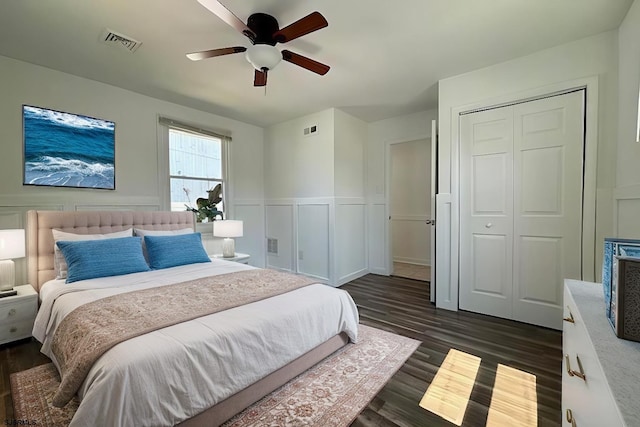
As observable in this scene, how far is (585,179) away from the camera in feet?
7.82

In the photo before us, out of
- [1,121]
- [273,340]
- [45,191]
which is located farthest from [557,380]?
[1,121]

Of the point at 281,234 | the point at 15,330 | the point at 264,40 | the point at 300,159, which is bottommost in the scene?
the point at 15,330

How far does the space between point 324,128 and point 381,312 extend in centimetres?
272

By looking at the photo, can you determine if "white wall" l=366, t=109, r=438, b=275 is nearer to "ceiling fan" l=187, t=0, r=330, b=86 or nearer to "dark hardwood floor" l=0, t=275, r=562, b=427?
"dark hardwood floor" l=0, t=275, r=562, b=427

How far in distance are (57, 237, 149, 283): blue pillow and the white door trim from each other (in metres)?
3.23

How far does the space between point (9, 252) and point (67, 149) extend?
1.20m

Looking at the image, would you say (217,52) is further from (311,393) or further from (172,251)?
(311,393)

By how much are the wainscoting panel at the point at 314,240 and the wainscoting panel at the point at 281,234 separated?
206mm

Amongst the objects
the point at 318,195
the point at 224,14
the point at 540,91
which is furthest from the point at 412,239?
the point at 224,14

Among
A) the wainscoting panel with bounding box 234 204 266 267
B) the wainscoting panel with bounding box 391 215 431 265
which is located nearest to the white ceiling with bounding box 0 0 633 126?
the wainscoting panel with bounding box 234 204 266 267

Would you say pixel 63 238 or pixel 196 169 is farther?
pixel 196 169

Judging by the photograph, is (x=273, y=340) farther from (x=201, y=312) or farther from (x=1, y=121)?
(x=1, y=121)

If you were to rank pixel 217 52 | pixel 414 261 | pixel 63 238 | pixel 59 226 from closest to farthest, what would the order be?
pixel 217 52, pixel 63 238, pixel 59 226, pixel 414 261

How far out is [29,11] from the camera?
2.01 metres
